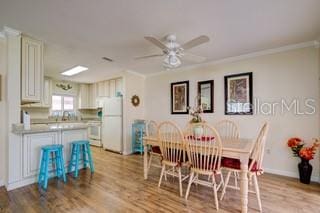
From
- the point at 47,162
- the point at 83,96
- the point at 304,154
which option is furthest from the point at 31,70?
the point at 304,154

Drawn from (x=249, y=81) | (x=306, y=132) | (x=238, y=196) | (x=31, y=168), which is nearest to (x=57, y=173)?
(x=31, y=168)

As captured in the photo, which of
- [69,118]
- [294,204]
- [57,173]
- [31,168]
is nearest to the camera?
[294,204]

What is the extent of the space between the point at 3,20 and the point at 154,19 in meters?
2.15

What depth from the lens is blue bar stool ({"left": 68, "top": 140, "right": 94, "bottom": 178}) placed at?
3347 mm

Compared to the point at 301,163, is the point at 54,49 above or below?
above

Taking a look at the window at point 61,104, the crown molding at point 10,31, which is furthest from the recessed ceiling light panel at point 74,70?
the crown molding at point 10,31

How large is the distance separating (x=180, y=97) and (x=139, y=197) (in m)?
2.88

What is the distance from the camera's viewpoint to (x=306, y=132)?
10.2 ft

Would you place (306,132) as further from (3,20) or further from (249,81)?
(3,20)

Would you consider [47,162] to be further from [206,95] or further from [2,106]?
[206,95]

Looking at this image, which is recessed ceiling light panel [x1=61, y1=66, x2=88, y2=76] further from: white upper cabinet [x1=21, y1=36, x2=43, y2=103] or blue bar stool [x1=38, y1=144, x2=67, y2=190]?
blue bar stool [x1=38, y1=144, x2=67, y2=190]

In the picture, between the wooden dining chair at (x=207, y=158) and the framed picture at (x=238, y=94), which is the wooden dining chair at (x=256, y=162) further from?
the framed picture at (x=238, y=94)

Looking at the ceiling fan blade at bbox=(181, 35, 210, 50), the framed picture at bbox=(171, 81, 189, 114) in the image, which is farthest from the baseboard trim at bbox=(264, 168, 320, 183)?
the ceiling fan blade at bbox=(181, 35, 210, 50)

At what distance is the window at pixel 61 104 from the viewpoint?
6285 millimetres
